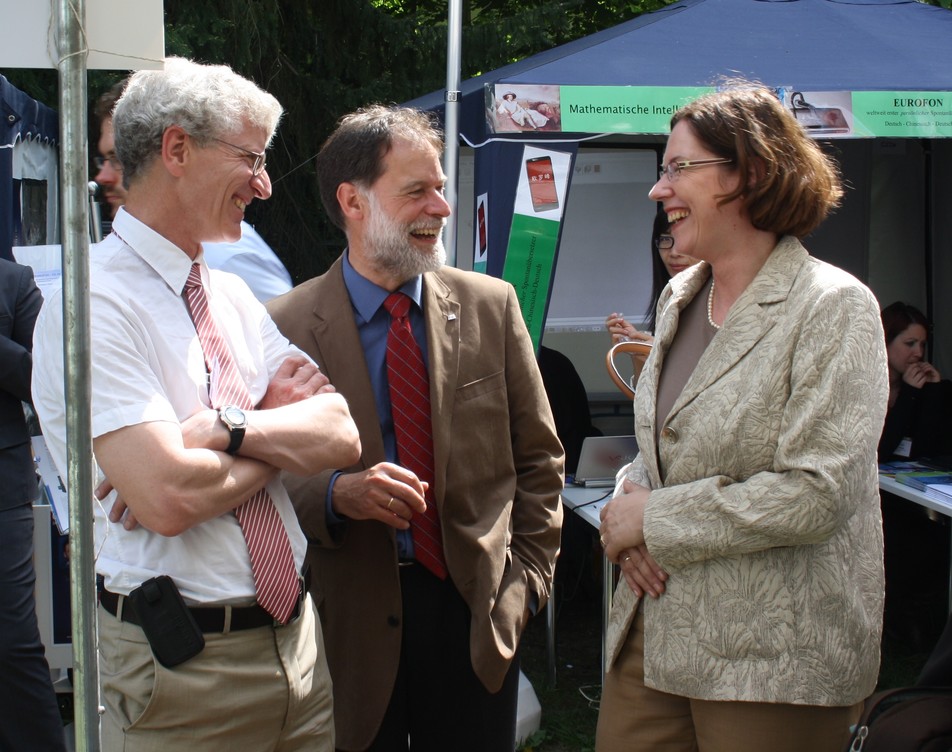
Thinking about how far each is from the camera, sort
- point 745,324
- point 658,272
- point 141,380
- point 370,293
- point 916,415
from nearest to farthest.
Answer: point 141,380 → point 745,324 → point 370,293 → point 658,272 → point 916,415

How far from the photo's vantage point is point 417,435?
2.32 meters

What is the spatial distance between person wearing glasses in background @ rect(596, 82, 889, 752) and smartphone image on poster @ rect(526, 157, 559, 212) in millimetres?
1966

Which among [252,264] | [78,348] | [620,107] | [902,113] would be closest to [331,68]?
[620,107]

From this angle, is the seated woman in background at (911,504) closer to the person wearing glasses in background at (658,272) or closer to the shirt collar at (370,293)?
the person wearing glasses in background at (658,272)

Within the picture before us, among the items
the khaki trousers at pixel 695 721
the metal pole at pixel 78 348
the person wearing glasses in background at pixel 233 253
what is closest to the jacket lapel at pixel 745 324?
the khaki trousers at pixel 695 721

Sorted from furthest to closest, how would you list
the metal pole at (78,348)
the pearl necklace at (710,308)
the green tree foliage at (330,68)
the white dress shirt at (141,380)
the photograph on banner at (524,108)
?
the green tree foliage at (330,68), the photograph on banner at (524,108), the pearl necklace at (710,308), the white dress shirt at (141,380), the metal pole at (78,348)

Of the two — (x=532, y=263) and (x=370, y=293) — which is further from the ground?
(x=532, y=263)

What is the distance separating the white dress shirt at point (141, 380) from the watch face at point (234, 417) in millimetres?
52

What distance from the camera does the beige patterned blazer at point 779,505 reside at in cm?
183

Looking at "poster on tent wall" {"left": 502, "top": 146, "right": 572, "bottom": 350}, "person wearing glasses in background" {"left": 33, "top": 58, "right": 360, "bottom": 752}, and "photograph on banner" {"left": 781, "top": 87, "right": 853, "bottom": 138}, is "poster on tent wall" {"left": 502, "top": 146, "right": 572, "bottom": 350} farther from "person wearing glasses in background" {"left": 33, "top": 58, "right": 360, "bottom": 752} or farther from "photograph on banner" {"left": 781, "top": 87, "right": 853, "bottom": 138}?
"person wearing glasses in background" {"left": 33, "top": 58, "right": 360, "bottom": 752}

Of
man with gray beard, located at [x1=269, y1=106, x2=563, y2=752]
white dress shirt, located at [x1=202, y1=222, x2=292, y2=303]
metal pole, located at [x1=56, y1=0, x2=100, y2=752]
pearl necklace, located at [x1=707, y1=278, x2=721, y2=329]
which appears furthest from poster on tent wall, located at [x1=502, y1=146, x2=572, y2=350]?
metal pole, located at [x1=56, y1=0, x2=100, y2=752]

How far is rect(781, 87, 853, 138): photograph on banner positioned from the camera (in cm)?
432

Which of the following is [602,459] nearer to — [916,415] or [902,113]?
[916,415]

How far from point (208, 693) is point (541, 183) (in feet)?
9.17
